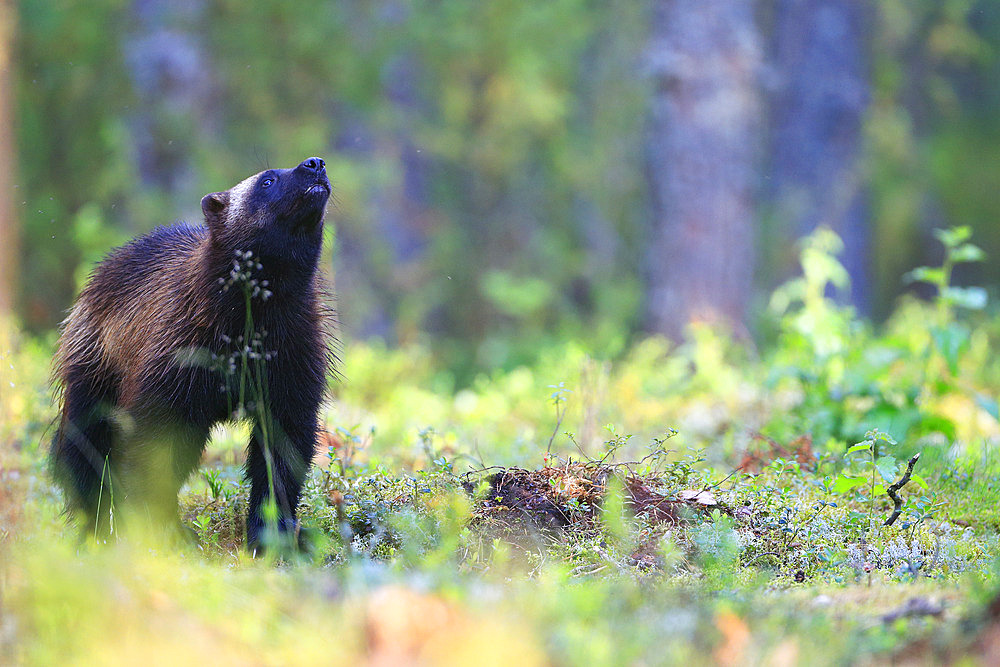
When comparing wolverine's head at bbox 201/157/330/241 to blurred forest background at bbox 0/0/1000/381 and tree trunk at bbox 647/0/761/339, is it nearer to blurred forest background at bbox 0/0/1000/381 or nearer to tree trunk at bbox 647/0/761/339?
blurred forest background at bbox 0/0/1000/381

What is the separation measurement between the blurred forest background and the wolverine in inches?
139

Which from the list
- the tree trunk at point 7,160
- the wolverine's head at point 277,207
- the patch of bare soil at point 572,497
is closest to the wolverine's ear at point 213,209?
the wolverine's head at point 277,207

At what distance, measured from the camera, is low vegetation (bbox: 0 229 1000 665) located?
7.83 ft

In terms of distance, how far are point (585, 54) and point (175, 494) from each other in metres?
15.9

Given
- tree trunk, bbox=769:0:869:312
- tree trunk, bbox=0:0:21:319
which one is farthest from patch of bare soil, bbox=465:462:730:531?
tree trunk, bbox=769:0:869:312

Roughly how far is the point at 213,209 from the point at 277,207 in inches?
13.0

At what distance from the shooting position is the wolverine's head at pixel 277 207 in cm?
451

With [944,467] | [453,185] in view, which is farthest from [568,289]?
[944,467]

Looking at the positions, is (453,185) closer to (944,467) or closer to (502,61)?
(502,61)

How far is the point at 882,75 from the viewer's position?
14977 mm

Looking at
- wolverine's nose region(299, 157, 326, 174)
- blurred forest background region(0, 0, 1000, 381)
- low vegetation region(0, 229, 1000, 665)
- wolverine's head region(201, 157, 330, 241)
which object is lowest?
low vegetation region(0, 229, 1000, 665)

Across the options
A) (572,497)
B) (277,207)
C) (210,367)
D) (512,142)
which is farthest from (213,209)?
(512,142)

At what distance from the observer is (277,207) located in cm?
452

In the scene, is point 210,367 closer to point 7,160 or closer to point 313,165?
point 313,165
